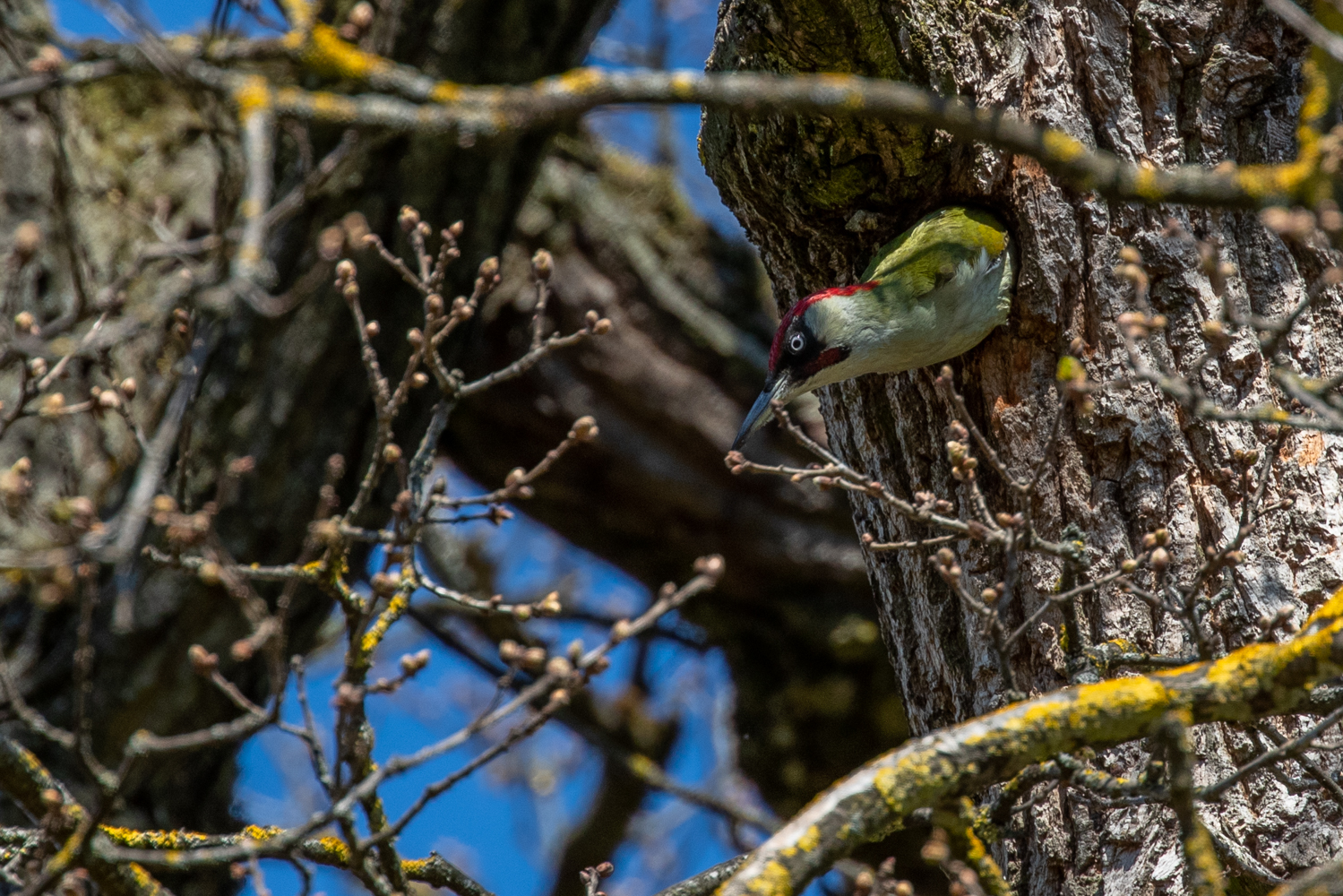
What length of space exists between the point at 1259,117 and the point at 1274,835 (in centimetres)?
193

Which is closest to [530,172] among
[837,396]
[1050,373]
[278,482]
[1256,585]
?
[278,482]

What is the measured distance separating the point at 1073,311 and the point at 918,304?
1.40 feet

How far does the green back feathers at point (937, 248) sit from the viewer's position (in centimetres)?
329

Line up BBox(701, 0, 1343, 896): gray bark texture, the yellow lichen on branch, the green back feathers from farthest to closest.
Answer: the green back feathers
BBox(701, 0, 1343, 896): gray bark texture
the yellow lichen on branch

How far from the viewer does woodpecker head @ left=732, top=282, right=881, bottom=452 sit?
133 inches

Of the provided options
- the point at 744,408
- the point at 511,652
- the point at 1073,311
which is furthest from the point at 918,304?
the point at 744,408

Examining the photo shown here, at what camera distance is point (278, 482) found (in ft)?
17.0

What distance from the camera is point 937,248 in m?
3.32

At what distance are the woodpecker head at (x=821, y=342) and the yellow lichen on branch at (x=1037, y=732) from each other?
1523mm

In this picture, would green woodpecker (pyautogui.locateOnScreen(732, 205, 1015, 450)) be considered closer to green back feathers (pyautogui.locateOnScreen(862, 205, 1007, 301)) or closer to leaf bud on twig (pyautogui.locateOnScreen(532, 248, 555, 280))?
green back feathers (pyautogui.locateOnScreen(862, 205, 1007, 301))

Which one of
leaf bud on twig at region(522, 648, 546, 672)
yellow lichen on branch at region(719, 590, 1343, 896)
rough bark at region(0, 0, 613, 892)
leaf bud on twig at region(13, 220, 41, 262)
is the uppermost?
rough bark at region(0, 0, 613, 892)

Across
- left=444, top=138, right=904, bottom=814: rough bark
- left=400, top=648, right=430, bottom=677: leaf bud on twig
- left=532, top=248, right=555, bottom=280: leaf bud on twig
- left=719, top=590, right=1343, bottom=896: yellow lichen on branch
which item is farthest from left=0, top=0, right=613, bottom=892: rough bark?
left=719, top=590, right=1343, bottom=896: yellow lichen on branch

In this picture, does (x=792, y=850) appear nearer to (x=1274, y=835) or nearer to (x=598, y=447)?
(x=1274, y=835)

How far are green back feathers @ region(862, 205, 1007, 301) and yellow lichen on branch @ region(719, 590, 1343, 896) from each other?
5.20ft
